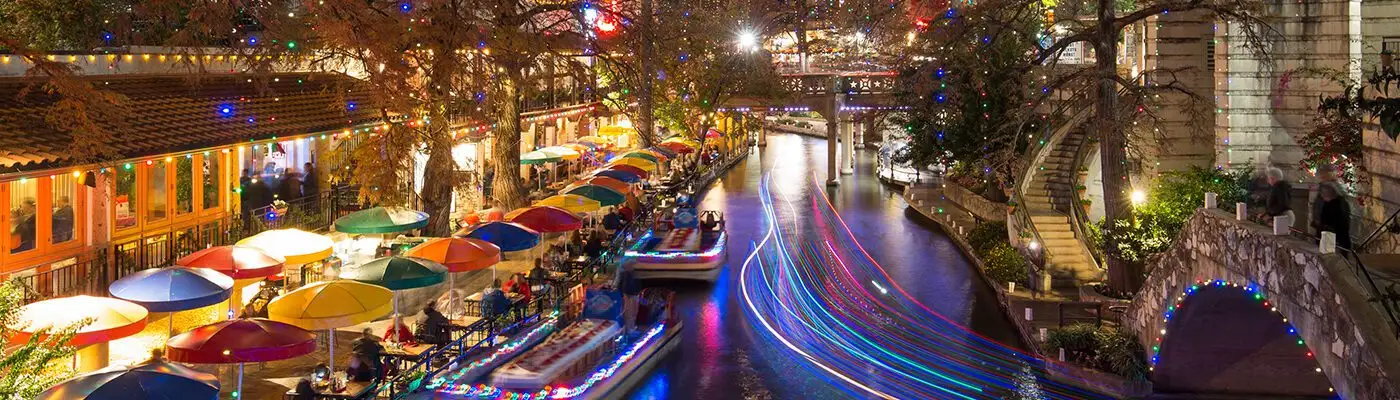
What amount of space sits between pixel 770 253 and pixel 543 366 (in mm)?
19345

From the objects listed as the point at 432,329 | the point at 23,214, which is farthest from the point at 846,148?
the point at 23,214

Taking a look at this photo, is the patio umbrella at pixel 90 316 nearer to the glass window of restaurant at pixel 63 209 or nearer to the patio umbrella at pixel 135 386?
the patio umbrella at pixel 135 386

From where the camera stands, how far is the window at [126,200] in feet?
72.4

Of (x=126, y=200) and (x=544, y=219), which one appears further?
(x=544, y=219)

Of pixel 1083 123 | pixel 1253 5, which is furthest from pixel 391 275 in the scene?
pixel 1083 123

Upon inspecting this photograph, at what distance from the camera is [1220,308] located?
63.5ft

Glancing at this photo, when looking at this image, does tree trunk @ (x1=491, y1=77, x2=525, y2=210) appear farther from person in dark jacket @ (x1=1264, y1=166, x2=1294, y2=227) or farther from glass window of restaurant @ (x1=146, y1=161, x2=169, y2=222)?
person in dark jacket @ (x1=1264, y1=166, x2=1294, y2=227)

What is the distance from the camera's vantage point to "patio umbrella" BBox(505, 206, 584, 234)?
28.7 m

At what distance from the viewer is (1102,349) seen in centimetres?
2155

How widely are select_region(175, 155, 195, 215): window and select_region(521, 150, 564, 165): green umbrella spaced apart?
20033 mm

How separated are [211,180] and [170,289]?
828cm

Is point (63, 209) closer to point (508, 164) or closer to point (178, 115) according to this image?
point (178, 115)

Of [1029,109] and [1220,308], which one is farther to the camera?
[1029,109]

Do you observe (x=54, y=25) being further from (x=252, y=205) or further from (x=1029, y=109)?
(x=1029, y=109)
